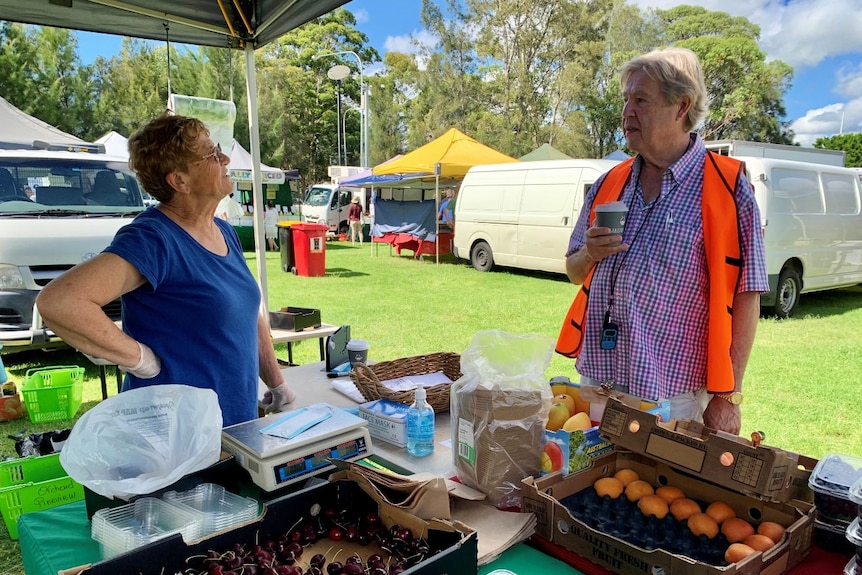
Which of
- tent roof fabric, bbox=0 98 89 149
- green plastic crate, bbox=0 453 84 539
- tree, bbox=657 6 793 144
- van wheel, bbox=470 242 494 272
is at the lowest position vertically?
green plastic crate, bbox=0 453 84 539

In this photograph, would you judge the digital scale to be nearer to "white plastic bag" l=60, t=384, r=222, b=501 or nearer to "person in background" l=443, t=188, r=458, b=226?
"white plastic bag" l=60, t=384, r=222, b=501

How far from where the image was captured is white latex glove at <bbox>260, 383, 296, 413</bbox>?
7.63 feet

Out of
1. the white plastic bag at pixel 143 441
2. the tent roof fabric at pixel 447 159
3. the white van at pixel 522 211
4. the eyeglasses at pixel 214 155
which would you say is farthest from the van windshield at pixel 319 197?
the white plastic bag at pixel 143 441

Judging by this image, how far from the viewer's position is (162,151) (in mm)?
1840

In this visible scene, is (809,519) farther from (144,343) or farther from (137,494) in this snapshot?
(144,343)

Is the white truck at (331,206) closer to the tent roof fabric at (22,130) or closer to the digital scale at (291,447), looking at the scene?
the tent roof fabric at (22,130)

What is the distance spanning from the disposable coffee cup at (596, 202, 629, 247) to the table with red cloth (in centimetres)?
1189

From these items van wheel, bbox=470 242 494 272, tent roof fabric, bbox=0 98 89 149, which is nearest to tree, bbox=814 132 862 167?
van wheel, bbox=470 242 494 272

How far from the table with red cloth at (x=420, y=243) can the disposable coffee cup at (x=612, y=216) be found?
1189cm

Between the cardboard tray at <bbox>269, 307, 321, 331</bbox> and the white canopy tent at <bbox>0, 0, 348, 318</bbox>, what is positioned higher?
the white canopy tent at <bbox>0, 0, 348, 318</bbox>

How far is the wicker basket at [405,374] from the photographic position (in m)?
2.15

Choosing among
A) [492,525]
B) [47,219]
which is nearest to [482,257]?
[47,219]

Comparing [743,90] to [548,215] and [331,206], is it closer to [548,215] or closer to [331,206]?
[331,206]

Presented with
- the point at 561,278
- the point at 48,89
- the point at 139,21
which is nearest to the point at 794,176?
the point at 561,278
